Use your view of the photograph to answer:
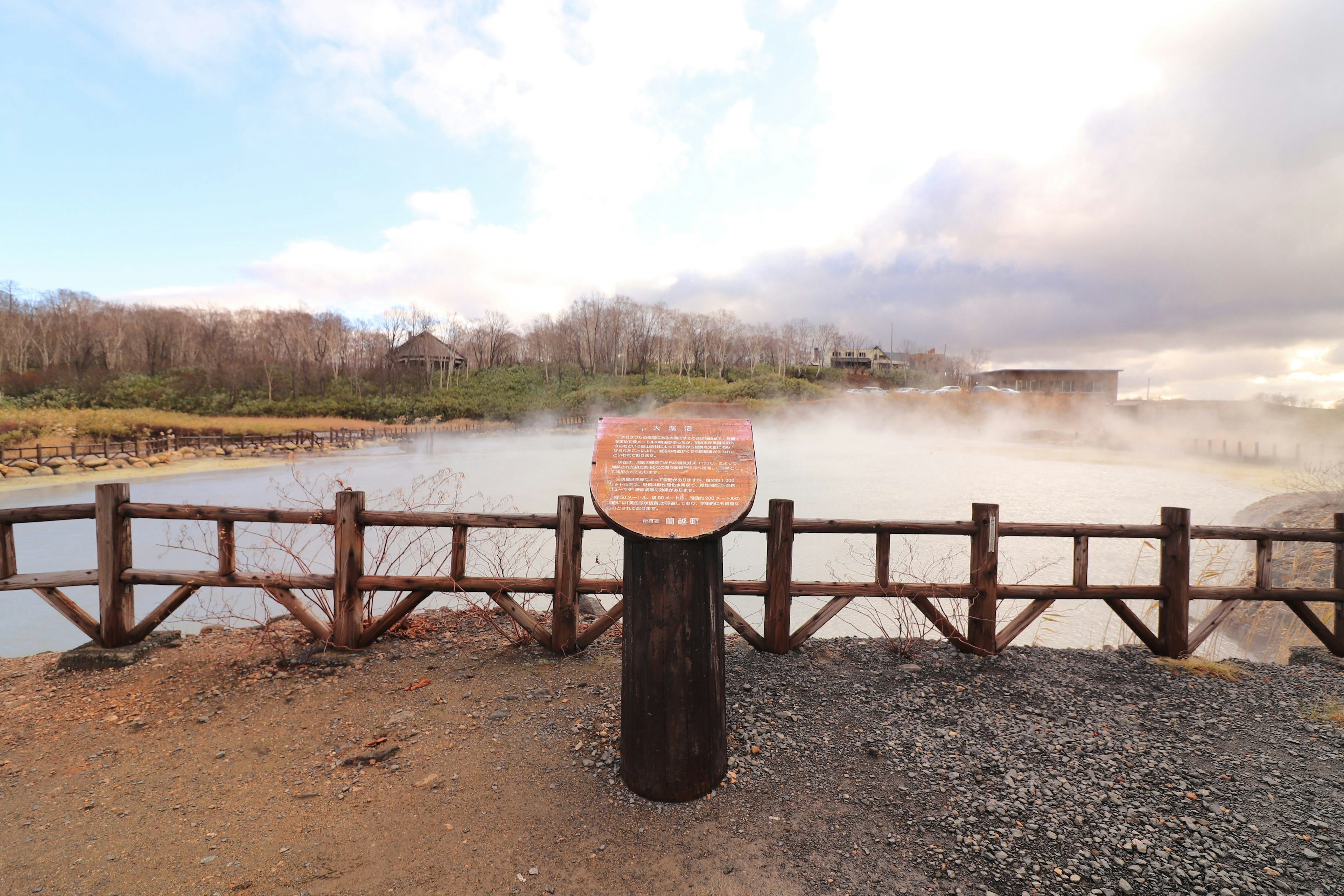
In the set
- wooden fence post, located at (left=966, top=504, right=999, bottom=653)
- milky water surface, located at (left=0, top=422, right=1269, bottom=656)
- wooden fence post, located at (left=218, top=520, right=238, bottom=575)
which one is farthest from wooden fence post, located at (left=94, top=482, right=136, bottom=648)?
wooden fence post, located at (left=966, top=504, right=999, bottom=653)

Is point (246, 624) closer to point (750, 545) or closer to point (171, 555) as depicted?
point (171, 555)

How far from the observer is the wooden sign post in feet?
10.5

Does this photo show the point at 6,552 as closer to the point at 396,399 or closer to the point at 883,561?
the point at 883,561

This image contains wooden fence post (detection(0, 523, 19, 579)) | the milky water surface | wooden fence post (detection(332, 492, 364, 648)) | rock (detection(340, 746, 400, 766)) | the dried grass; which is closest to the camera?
rock (detection(340, 746, 400, 766))

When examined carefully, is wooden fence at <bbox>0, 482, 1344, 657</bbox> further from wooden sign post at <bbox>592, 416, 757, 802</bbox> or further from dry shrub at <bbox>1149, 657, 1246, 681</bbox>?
wooden sign post at <bbox>592, 416, 757, 802</bbox>

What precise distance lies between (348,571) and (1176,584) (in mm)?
7425

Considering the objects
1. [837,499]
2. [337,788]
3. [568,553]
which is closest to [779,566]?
[568,553]

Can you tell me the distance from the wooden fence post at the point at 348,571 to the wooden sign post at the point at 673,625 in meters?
2.72

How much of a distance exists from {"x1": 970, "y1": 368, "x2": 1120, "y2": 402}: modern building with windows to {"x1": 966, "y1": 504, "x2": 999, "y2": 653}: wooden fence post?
65.2 m

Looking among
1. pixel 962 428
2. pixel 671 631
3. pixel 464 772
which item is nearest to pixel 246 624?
pixel 464 772

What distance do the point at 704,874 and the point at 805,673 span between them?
233 centimetres

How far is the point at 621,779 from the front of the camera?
3.48 m

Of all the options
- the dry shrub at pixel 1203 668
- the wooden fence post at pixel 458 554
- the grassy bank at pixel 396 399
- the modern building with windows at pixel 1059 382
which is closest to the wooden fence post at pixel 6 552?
the wooden fence post at pixel 458 554

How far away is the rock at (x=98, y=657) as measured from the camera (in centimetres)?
498
